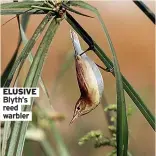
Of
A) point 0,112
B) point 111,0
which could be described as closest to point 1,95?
point 0,112

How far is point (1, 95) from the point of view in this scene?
0.65 m

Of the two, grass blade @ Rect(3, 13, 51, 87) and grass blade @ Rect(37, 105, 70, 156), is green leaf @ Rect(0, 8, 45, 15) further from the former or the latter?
grass blade @ Rect(37, 105, 70, 156)

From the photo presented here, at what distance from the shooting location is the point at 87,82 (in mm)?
564

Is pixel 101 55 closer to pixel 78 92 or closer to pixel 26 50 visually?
pixel 26 50

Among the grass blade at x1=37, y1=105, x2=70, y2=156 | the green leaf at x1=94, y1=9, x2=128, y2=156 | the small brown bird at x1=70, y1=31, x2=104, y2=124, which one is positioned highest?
the grass blade at x1=37, y1=105, x2=70, y2=156

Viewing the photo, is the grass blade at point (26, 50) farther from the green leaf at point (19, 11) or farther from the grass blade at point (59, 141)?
the grass blade at point (59, 141)

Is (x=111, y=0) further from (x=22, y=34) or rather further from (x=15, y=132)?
(x=15, y=132)

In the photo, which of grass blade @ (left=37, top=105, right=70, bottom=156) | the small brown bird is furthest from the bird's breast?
grass blade @ (left=37, top=105, right=70, bottom=156)

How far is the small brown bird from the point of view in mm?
560

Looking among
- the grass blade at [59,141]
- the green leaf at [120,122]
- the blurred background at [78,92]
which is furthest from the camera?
the blurred background at [78,92]

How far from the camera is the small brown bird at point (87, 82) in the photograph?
0.56 metres

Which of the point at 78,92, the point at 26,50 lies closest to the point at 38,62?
the point at 26,50

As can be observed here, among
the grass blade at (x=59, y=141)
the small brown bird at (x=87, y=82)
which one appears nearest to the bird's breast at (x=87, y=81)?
the small brown bird at (x=87, y=82)

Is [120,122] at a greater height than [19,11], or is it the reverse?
[19,11]
